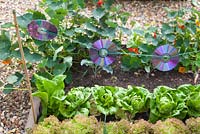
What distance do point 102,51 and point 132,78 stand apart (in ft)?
1.02

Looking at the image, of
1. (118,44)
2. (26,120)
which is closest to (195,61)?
(118,44)

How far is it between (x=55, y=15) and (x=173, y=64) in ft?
2.27

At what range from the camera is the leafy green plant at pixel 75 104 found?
7.17ft

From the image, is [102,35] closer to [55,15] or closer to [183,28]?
[55,15]

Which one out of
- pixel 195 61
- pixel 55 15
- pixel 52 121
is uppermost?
pixel 55 15

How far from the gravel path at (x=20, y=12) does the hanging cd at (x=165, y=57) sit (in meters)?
0.77

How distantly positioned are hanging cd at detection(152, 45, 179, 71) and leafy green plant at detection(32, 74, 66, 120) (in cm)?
50

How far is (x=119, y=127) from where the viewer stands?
2033mm

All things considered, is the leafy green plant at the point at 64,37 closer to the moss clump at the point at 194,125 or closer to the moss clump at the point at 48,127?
the moss clump at the point at 48,127

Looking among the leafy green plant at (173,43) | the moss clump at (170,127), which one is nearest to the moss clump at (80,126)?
the moss clump at (170,127)

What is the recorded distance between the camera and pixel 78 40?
2.51 m

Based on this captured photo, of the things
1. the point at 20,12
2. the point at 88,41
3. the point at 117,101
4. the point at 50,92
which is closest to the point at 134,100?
the point at 117,101

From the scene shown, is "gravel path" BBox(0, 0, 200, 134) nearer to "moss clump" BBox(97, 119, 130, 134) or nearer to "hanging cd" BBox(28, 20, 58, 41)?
"hanging cd" BBox(28, 20, 58, 41)

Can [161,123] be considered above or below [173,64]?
below
